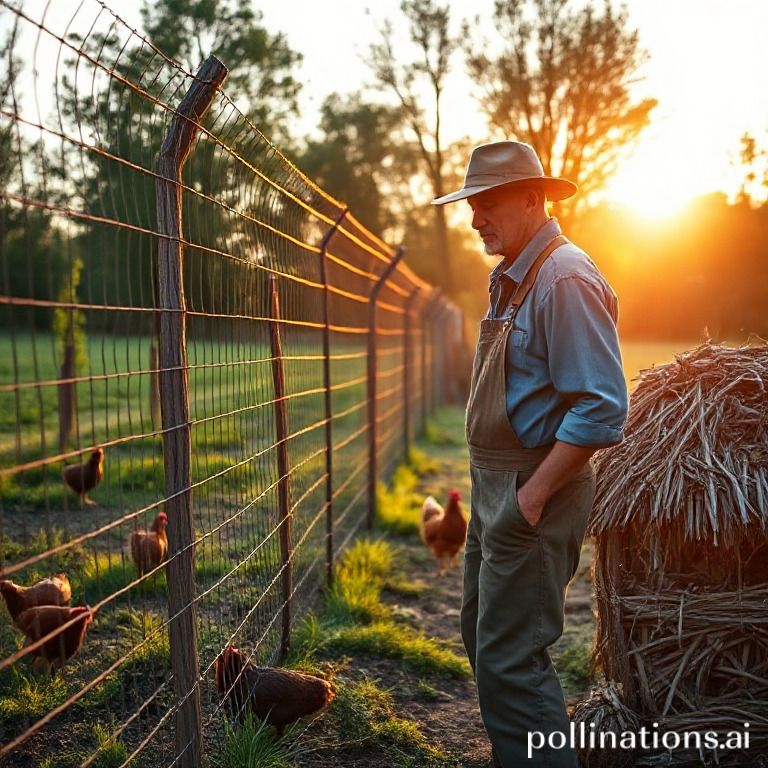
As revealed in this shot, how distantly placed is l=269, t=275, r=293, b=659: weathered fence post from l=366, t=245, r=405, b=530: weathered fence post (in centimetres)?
333

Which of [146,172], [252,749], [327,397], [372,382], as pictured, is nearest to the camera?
[146,172]

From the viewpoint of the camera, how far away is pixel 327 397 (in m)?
5.71

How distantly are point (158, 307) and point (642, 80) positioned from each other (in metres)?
23.7

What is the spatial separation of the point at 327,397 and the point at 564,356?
309 cm

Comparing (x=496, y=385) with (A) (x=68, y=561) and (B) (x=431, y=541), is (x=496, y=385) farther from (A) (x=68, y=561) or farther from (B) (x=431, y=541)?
(B) (x=431, y=541)

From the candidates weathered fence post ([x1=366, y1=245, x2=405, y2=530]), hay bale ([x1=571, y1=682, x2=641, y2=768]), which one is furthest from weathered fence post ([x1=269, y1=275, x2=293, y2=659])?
weathered fence post ([x1=366, y1=245, x2=405, y2=530])

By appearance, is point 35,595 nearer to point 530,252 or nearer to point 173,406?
point 173,406

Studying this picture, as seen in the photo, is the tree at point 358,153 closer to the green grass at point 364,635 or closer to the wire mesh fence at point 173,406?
the wire mesh fence at point 173,406

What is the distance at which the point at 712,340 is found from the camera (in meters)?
4.14

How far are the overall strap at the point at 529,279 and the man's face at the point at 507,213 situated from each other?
0.41 ft

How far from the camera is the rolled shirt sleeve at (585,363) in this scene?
2727 mm

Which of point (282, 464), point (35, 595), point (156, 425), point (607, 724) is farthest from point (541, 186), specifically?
point (156, 425)

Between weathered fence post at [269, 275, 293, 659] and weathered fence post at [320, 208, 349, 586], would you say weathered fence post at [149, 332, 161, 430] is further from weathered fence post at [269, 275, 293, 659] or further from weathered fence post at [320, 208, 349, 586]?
weathered fence post at [320, 208, 349, 586]

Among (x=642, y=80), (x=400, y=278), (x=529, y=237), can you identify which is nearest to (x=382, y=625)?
(x=529, y=237)
